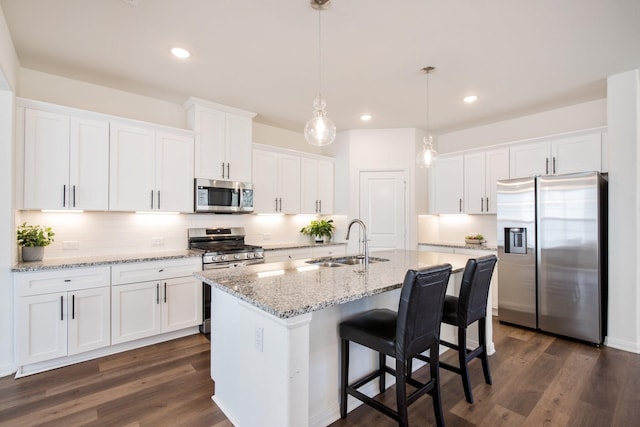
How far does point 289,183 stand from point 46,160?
110 inches

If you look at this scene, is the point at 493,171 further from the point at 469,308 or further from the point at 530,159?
the point at 469,308

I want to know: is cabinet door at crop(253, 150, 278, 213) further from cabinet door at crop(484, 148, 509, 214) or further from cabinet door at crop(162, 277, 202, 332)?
cabinet door at crop(484, 148, 509, 214)

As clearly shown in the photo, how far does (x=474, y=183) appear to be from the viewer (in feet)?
15.5

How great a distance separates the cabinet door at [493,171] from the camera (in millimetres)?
4383

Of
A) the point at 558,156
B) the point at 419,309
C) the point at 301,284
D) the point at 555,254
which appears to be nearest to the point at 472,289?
the point at 419,309

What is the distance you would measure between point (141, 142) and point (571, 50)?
4.24m

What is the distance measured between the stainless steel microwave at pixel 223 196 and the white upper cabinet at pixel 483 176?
3243mm

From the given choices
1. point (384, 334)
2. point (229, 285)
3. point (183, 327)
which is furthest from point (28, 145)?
point (384, 334)

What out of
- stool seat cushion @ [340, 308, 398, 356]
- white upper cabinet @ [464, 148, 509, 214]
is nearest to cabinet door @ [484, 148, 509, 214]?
white upper cabinet @ [464, 148, 509, 214]

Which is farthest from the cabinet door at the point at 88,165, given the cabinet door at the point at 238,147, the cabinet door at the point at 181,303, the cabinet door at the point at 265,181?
the cabinet door at the point at 265,181

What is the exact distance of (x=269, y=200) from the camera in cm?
455

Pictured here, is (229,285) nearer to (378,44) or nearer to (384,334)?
(384,334)

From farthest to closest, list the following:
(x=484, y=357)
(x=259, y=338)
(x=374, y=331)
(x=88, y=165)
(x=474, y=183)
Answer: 1. (x=474, y=183)
2. (x=88, y=165)
3. (x=484, y=357)
4. (x=374, y=331)
5. (x=259, y=338)

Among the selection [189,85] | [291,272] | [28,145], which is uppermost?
[189,85]
